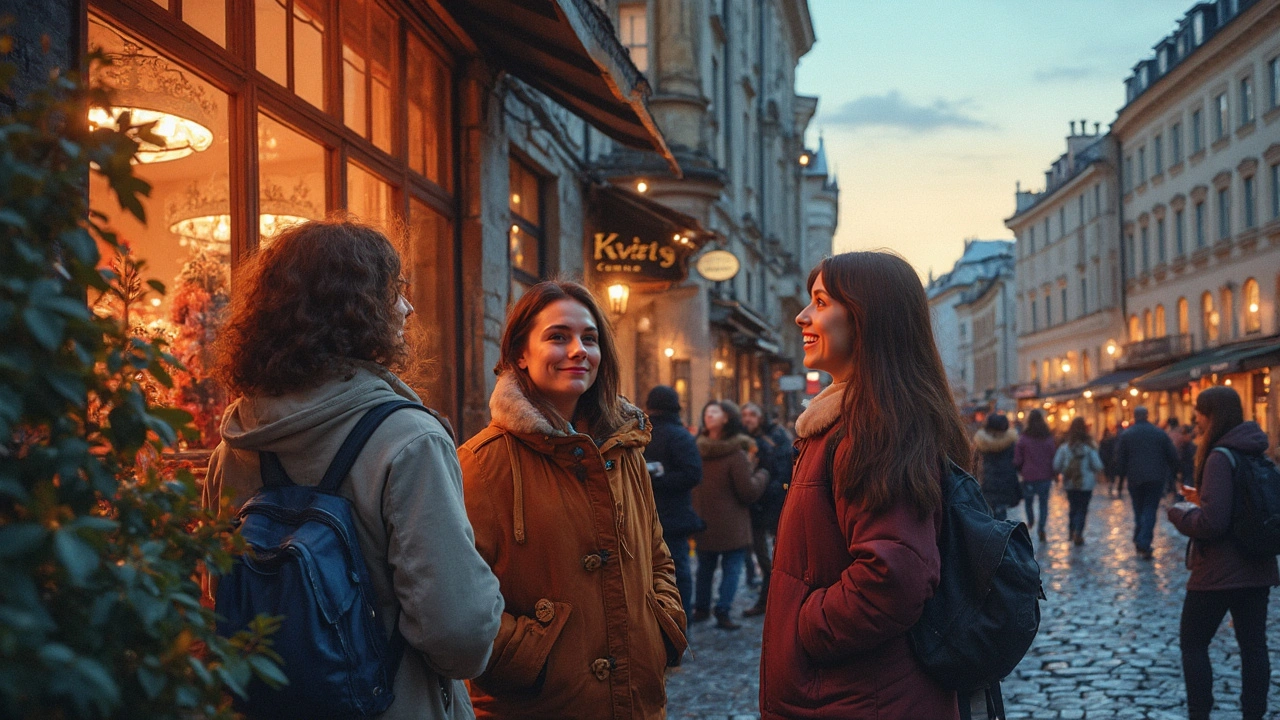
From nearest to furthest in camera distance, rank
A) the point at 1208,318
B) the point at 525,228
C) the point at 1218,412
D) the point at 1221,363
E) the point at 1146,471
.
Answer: the point at 1218,412 → the point at 525,228 → the point at 1146,471 → the point at 1221,363 → the point at 1208,318

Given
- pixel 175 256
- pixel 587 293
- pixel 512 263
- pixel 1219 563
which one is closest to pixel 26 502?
pixel 587 293

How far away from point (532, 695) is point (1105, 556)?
12.2 meters

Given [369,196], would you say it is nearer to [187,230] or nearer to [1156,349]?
[187,230]

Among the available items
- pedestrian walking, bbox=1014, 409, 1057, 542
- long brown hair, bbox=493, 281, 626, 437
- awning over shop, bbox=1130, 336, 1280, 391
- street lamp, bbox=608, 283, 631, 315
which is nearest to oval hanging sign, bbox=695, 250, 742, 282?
street lamp, bbox=608, 283, 631, 315

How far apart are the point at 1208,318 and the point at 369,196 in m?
40.7

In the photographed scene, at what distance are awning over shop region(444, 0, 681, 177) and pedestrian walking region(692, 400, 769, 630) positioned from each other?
7.80ft

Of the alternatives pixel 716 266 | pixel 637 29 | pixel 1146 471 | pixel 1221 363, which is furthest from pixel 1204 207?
pixel 1146 471

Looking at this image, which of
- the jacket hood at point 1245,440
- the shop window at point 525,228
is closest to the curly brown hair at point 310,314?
the jacket hood at point 1245,440

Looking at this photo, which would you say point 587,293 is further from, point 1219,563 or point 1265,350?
point 1265,350

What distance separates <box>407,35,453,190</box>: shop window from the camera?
737cm

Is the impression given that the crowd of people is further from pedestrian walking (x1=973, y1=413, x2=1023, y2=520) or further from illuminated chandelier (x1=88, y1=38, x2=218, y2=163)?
pedestrian walking (x1=973, y1=413, x2=1023, y2=520)

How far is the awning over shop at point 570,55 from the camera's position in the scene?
21.7ft

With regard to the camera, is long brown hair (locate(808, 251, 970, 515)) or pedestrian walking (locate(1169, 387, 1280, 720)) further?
pedestrian walking (locate(1169, 387, 1280, 720))

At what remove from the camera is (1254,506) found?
17.6 ft
